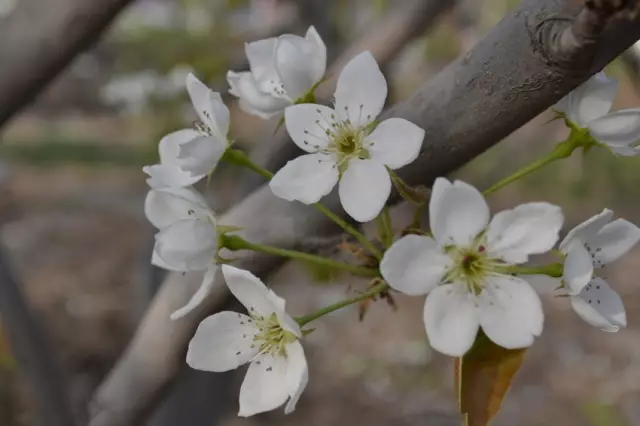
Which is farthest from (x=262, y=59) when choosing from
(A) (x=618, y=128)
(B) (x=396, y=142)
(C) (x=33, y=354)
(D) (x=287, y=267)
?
(D) (x=287, y=267)

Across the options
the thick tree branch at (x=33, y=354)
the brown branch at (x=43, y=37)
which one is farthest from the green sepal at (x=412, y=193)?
the thick tree branch at (x=33, y=354)

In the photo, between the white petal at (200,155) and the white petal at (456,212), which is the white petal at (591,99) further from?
the white petal at (200,155)

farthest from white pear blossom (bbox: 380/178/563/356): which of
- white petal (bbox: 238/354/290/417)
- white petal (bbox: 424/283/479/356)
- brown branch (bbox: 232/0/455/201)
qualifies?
brown branch (bbox: 232/0/455/201)

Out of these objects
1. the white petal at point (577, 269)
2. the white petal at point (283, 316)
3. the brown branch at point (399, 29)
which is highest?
the white petal at point (577, 269)

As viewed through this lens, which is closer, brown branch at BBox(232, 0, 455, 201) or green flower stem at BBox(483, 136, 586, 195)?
green flower stem at BBox(483, 136, 586, 195)

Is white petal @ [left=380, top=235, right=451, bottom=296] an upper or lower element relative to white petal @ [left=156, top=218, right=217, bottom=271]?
upper

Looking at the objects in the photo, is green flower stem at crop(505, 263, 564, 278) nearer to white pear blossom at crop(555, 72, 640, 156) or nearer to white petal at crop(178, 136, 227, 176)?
white pear blossom at crop(555, 72, 640, 156)
